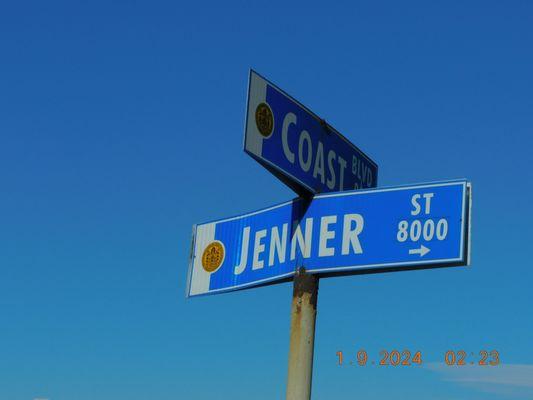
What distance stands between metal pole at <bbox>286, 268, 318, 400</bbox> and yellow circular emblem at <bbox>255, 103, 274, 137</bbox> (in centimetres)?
98

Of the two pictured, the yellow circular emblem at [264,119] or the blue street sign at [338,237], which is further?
the yellow circular emblem at [264,119]

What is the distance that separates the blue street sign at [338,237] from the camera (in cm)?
578

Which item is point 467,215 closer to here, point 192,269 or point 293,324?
point 293,324

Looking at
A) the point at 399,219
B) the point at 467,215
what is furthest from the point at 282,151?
the point at 467,215

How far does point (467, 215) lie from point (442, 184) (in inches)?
10.8

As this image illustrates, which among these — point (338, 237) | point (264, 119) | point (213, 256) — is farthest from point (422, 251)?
point (213, 256)

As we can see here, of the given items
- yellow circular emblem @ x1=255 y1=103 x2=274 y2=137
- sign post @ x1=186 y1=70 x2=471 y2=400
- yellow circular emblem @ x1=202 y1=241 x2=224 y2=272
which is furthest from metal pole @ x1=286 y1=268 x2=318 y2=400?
yellow circular emblem @ x1=255 y1=103 x2=274 y2=137

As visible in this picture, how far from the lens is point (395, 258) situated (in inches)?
232

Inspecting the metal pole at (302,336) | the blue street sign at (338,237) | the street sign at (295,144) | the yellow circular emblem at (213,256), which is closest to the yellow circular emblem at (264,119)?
the street sign at (295,144)

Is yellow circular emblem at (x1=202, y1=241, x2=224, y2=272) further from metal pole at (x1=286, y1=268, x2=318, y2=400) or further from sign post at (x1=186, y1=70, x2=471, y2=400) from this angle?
metal pole at (x1=286, y1=268, x2=318, y2=400)

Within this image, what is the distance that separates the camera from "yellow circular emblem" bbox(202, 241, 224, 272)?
6.85 metres

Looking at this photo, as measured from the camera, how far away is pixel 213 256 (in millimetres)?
6898

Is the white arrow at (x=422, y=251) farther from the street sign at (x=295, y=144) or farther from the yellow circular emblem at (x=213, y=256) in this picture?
the yellow circular emblem at (x=213, y=256)

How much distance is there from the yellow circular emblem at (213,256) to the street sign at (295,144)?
2.88 ft
